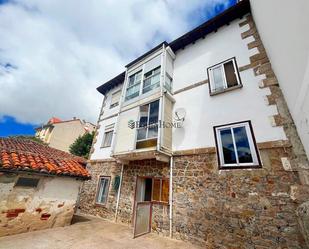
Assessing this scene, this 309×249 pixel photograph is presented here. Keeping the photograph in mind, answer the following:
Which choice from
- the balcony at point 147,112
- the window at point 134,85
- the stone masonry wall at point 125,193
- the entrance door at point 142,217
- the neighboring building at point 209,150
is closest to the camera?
the neighboring building at point 209,150

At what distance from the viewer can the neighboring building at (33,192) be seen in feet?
16.1

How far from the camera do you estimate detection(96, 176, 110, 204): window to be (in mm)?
8944

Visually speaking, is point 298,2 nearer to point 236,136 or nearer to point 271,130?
point 271,130

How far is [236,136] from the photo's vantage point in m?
5.48

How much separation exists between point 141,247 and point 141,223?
1.29 meters

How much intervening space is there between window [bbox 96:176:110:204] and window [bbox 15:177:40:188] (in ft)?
13.4

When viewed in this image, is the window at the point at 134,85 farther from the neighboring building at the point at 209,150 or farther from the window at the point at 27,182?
the window at the point at 27,182

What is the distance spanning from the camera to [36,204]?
552 cm

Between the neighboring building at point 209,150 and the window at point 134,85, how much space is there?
0.28 feet

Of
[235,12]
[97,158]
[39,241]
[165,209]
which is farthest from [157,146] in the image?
[235,12]

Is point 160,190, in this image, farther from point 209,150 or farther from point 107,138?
point 107,138

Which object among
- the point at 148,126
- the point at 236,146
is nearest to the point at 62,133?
the point at 148,126

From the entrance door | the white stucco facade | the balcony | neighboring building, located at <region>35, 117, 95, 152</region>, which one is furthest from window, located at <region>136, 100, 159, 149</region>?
neighboring building, located at <region>35, 117, 95, 152</region>

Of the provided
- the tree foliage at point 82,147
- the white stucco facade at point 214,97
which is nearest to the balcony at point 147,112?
the white stucco facade at point 214,97
